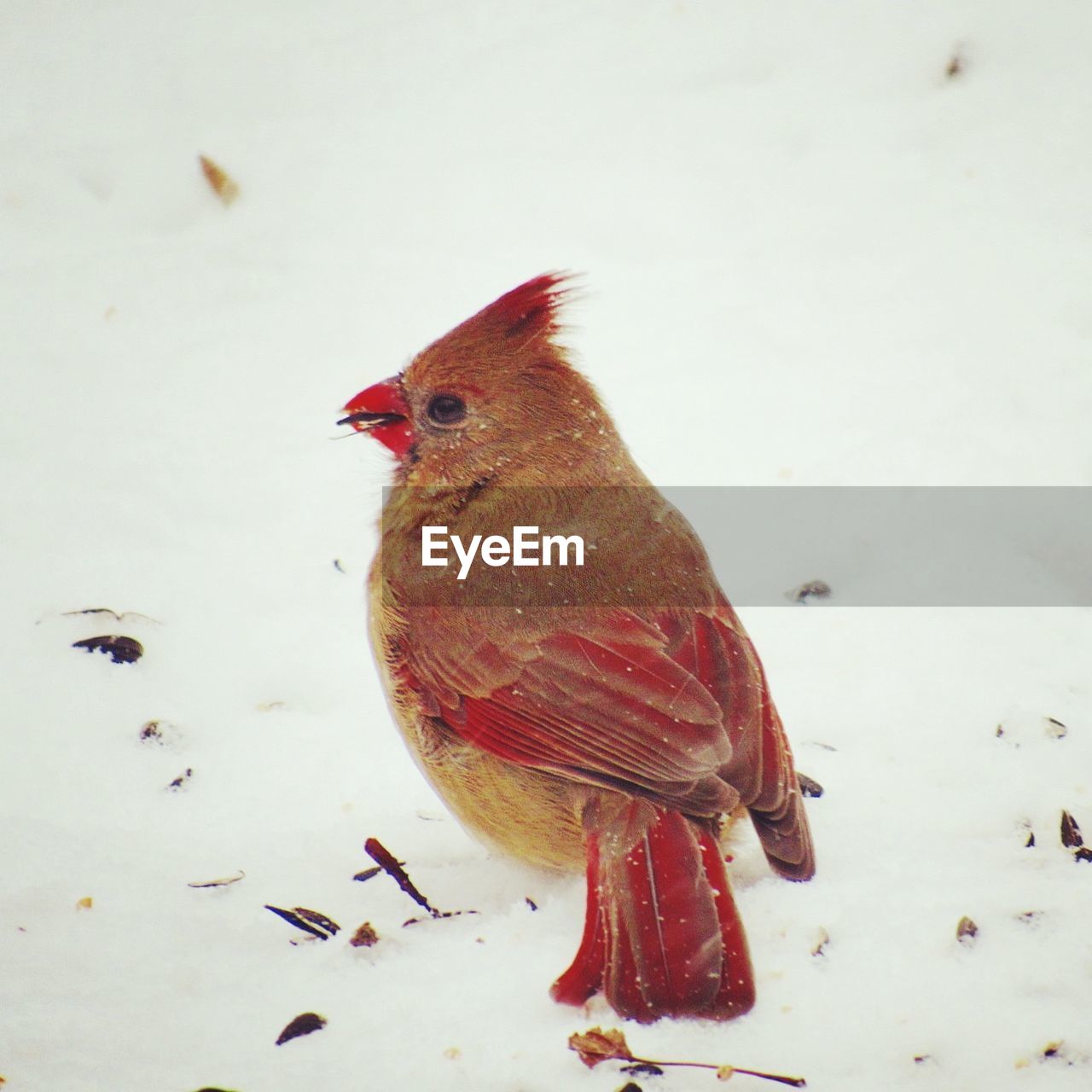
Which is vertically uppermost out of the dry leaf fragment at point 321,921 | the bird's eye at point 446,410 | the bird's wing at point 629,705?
the bird's eye at point 446,410

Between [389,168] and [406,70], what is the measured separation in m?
0.37

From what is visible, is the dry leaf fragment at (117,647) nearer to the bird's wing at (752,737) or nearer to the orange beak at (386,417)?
the orange beak at (386,417)

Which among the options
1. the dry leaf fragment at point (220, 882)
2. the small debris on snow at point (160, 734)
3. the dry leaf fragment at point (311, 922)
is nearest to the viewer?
the dry leaf fragment at point (311, 922)

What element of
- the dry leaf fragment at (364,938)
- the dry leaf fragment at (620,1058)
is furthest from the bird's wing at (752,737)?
the dry leaf fragment at (364,938)

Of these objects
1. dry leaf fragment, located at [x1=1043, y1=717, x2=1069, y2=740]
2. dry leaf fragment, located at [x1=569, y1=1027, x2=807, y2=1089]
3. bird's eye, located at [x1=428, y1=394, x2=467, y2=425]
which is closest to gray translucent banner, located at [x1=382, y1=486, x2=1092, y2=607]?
bird's eye, located at [x1=428, y1=394, x2=467, y2=425]

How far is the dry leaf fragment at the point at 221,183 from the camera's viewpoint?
3719mm

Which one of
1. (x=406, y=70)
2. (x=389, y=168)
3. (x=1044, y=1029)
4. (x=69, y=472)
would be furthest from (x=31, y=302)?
(x=1044, y=1029)

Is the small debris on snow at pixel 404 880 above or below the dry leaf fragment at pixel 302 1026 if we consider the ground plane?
above

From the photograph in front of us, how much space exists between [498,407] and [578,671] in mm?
563

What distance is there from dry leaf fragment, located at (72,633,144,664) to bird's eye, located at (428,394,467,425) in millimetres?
888

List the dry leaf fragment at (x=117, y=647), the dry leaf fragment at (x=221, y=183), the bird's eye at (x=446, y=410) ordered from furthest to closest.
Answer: the dry leaf fragment at (x=221, y=183) < the dry leaf fragment at (x=117, y=647) < the bird's eye at (x=446, y=410)

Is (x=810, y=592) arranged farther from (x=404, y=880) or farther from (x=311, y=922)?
(x=311, y=922)

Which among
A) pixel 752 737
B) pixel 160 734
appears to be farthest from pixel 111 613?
pixel 752 737

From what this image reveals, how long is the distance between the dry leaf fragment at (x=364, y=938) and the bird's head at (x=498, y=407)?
2.58ft
